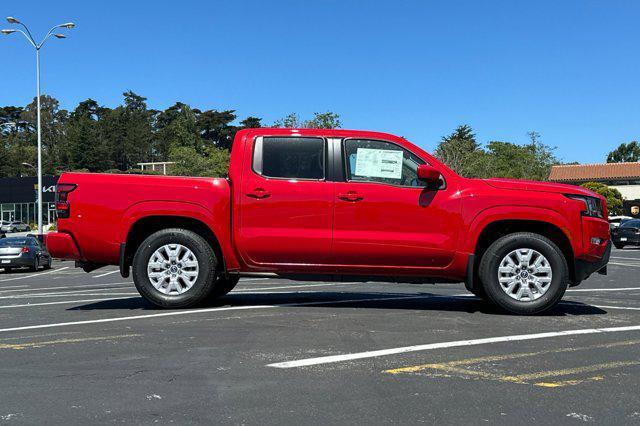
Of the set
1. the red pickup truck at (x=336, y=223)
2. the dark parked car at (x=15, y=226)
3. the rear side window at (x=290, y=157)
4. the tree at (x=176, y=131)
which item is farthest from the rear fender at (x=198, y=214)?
the tree at (x=176, y=131)

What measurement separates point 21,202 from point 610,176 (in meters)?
69.6

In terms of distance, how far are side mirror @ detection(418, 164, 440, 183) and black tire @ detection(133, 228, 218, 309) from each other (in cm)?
244

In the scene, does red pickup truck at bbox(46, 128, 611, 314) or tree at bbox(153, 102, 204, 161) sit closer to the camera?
red pickup truck at bbox(46, 128, 611, 314)

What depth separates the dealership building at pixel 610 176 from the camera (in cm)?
7719

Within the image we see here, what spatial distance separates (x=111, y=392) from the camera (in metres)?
4.20

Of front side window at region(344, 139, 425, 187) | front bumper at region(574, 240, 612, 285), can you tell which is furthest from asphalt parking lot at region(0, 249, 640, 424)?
front side window at region(344, 139, 425, 187)

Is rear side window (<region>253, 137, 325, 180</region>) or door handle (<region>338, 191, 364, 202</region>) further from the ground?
rear side window (<region>253, 137, 325, 180</region>)

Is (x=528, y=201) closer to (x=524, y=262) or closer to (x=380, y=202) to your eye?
(x=524, y=262)

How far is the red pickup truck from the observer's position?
721 cm

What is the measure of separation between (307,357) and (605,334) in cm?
284

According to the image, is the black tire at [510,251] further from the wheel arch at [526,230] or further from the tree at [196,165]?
the tree at [196,165]

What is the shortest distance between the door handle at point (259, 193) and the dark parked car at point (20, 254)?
56.2 ft

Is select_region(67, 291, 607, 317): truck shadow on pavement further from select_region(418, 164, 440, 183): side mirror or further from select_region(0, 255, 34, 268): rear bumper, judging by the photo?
select_region(0, 255, 34, 268): rear bumper

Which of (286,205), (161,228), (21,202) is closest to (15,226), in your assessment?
(21,202)
